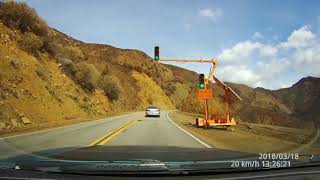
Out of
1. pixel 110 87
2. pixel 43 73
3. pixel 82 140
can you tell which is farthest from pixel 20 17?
pixel 82 140

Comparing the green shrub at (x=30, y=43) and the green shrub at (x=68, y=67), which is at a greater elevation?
the green shrub at (x=30, y=43)

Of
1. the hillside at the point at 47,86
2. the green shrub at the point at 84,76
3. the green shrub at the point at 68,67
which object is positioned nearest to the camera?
the hillside at the point at 47,86

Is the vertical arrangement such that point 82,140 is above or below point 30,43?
below

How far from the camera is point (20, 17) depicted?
1943 inches

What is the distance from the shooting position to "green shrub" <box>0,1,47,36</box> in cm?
4809

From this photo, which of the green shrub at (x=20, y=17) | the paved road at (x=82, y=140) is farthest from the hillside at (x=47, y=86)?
the paved road at (x=82, y=140)

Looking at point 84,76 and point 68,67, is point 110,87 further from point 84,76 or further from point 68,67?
point 68,67

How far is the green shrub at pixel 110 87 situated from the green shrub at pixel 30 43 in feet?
90.7

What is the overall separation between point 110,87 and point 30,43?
31529 millimetres

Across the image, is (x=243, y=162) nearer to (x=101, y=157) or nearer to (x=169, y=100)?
(x=101, y=157)

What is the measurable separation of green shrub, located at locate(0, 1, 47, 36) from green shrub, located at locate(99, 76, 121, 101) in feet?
86.1

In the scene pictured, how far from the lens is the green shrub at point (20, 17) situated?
48.1 m

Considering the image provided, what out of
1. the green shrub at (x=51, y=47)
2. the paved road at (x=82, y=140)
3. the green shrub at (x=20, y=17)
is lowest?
the paved road at (x=82, y=140)

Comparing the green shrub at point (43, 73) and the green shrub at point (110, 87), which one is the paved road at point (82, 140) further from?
the green shrub at point (110, 87)
